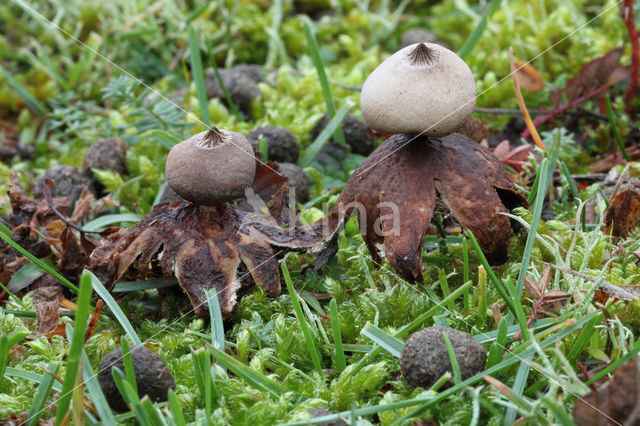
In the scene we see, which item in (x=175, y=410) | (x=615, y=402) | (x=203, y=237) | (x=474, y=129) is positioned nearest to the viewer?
(x=615, y=402)

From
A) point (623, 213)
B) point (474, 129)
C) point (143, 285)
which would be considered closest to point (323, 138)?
point (474, 129)

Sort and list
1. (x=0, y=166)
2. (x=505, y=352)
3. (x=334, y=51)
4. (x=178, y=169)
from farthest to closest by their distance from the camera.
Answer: (x=334, y=51) < (x=0, y=166) < (x=178, y=169) < (x=505, y=352)

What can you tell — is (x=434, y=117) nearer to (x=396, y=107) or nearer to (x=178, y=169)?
(x=396, y=107)

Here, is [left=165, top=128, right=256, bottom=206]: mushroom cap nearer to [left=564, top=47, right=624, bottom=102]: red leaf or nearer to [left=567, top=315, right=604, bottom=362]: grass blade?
[left=567, top=315, right=604, bottom=362]: grass blade

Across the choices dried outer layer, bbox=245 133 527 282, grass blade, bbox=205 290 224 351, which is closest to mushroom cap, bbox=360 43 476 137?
dried outer layer, bbox=245 133 527 282

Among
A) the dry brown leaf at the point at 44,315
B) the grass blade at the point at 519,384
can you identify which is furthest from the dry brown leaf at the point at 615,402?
the dry brown leaf at the point at 44,315

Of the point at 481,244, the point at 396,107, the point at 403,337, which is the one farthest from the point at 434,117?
the point at 403,337

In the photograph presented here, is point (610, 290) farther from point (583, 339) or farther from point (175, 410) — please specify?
point (175, 410)
